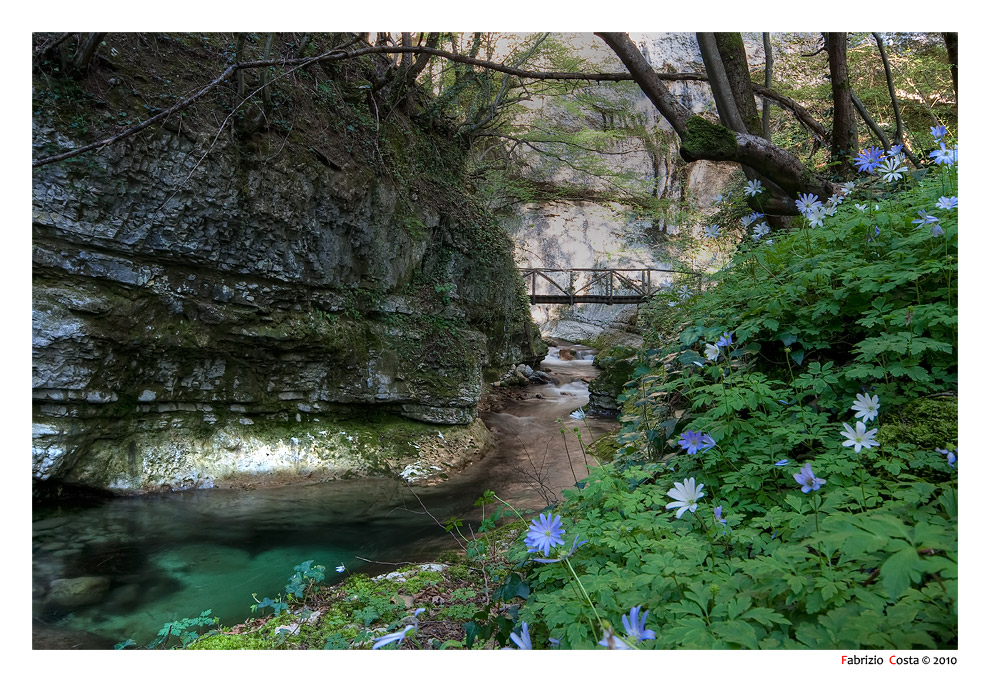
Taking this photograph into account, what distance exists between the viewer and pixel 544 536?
1047mm

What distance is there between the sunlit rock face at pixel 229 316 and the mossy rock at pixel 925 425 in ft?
14.7

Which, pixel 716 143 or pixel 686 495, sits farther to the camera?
pixel 716 143

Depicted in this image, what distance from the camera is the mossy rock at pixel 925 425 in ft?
3.79

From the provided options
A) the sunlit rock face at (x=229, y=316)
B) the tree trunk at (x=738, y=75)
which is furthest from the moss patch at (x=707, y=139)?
the sunlit rock face at (x=229, y=316)

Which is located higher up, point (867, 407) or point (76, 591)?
point (867, 407)

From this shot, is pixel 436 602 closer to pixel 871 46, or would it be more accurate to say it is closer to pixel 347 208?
pixel 347 208

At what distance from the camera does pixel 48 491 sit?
388 centimetres

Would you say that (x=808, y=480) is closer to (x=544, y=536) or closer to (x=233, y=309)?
(x=544, y=536)

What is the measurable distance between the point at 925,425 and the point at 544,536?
37.3 inches

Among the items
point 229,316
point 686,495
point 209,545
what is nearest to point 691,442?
point 686,495

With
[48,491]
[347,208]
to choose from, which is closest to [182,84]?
[347,208]

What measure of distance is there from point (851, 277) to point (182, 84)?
5.08 metres

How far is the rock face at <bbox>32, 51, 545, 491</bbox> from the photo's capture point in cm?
394

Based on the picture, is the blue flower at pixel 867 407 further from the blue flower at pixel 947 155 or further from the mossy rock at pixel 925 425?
the blue flower at pixel 947 155
